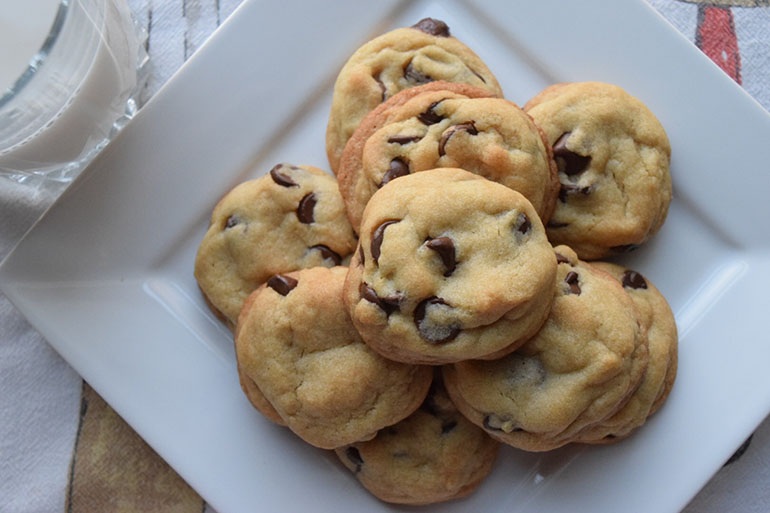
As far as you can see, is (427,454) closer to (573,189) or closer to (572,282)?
(572,282)

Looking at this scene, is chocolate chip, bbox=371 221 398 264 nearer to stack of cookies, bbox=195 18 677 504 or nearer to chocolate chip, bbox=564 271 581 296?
stack of cookies, bbox=195 18 677 504

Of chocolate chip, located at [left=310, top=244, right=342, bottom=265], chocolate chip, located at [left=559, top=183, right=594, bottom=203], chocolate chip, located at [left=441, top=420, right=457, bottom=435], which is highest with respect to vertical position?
chocolate chip, located at [left=559, top=183, right=594, bottom=203]

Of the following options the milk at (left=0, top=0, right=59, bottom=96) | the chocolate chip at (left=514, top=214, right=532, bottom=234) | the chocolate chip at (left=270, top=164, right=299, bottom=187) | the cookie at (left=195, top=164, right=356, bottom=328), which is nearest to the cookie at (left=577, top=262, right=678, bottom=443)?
the chocolate chip at (left=514, top=214, right=532, bottom=234)

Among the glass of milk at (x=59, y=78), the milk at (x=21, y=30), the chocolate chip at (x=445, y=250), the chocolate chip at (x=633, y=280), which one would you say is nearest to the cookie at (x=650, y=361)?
the chocolate chip at (x=633, y=280)

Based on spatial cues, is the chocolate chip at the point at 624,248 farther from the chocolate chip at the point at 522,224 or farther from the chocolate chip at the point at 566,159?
the chocolate chip at the point at 522,224

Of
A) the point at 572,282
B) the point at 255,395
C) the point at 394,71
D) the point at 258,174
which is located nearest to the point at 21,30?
the point at 258,174
